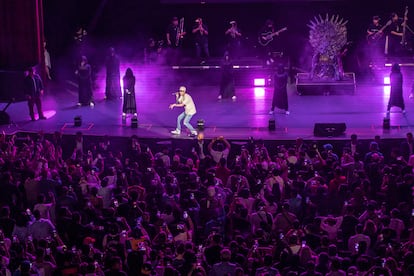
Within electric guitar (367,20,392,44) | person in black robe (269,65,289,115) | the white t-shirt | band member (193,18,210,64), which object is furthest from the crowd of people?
band member (193,18,210,64)

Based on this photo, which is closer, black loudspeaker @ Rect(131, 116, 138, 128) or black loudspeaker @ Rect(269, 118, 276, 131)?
black loudspeaker @ Rect(269, 118, 276, 131)

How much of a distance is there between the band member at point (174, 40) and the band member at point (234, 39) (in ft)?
5.29

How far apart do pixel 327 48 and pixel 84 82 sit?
709 cm

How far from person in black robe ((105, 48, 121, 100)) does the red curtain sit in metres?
1.95

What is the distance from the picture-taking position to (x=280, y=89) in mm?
19922

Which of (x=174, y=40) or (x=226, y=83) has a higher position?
(x=174, y=40)

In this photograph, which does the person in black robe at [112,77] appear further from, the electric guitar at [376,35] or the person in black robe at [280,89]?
the electric guitar at [376,35]

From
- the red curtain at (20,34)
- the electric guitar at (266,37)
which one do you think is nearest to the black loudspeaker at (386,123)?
the electric guitar at (266,37)

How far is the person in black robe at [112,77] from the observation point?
72.8 ft

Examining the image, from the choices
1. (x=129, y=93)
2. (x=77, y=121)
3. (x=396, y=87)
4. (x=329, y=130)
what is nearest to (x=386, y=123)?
(x=396, y=87)

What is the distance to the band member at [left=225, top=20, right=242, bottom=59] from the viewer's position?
26.1 metres

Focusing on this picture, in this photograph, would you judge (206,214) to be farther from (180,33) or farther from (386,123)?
(180,33)

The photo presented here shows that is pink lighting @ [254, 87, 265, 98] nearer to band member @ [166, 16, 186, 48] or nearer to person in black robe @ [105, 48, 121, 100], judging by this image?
band member @ [166, 16, 186, 48]

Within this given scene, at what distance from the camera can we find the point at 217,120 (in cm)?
1973
